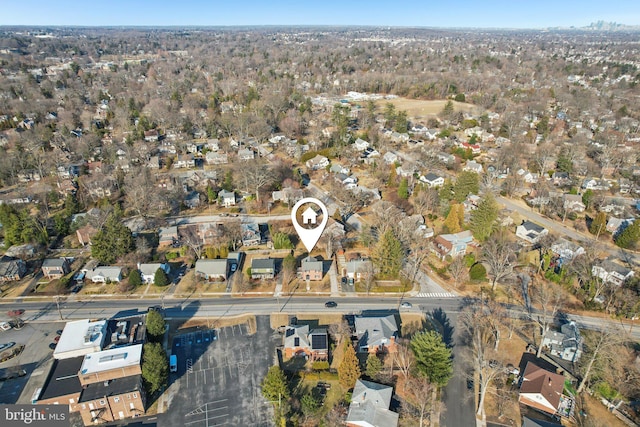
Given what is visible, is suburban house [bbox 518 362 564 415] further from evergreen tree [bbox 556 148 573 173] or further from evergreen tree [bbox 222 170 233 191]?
evergreen tree [bbox 556 148 573 173]

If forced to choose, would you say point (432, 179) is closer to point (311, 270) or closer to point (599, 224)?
point (599, 224)

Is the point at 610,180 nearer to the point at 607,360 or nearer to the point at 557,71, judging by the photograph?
the point at 607,360

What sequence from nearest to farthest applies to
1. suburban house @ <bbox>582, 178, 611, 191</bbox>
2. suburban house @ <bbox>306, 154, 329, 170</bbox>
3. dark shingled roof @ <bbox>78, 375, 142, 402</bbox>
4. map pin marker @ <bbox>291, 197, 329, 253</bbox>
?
dark shingled roof @ <bbox>78, 375, 142, 402</bbox> < map pin marker @ <bbox>291, 197, 329, 253</bbox> < suburban house @ <bbox>582, 178, 611, 191</bbox> < suburban house @ <bbox>306, 154, 329, 170</bbox>

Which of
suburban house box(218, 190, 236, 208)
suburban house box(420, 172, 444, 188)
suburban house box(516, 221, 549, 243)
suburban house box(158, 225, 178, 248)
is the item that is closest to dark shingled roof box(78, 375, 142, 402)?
suburban house box(158, 225, 178, 248)

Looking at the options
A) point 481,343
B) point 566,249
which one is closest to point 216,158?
point 481,343

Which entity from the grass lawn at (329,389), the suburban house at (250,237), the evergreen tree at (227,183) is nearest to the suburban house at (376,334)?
the grass lawn at (329,389)

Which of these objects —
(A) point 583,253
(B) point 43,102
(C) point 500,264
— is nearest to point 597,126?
(A) point 583,253

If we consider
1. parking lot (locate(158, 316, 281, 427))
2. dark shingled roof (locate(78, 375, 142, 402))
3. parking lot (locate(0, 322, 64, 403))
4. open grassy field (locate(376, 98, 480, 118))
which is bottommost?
parking lot (locate(0, 322, 64, 403))
